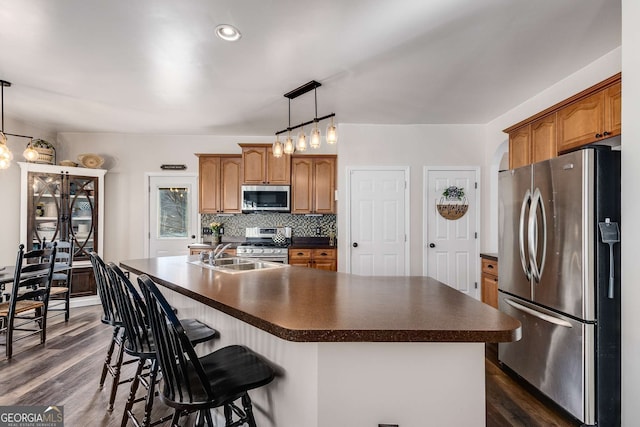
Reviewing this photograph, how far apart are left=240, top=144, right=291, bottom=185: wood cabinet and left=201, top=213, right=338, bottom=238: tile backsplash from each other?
63 cm

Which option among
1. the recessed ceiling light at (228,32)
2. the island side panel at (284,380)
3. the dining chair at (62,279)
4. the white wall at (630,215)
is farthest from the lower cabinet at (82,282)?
the white wall at (630,215)

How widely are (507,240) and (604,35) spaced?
158 cm

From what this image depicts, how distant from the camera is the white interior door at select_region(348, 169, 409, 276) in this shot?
14.4ft

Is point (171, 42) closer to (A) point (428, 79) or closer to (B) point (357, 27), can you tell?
(B) point (357, 27)

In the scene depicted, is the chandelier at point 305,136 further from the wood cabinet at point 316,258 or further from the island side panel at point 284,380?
the wood cabinet at point 316,258

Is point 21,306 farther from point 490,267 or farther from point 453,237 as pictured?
point 453,237

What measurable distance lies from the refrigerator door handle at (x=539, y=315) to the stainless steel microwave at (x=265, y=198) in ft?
10.2

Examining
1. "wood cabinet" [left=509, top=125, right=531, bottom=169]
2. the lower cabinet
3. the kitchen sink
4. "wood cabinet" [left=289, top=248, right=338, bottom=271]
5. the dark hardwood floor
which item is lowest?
the dark hardwood floor

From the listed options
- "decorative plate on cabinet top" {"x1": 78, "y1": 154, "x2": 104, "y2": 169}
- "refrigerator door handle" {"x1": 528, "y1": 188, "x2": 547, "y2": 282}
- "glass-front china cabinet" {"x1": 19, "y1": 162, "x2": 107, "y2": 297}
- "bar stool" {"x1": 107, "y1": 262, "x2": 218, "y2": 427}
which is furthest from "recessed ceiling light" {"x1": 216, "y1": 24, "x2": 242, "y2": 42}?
"decorative plate on cabinet top" {"x1": 78, "y1": 154, "x2": 104, "y2": 169}

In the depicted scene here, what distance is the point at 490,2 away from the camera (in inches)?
74.4

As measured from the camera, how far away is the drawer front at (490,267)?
3415 mm

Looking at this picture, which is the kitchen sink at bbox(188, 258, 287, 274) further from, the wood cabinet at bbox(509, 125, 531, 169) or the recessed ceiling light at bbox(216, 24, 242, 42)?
the wood cabinet at bbox(509, 125, 531, 169)

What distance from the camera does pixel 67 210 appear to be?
4430mm

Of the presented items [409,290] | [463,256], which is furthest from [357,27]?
[463,256]
